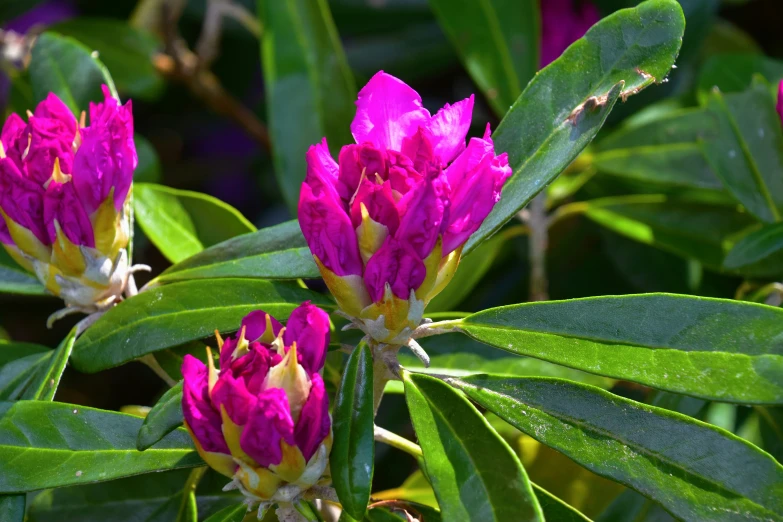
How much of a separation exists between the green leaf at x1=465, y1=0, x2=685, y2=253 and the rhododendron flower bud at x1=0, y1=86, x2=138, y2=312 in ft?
1.43

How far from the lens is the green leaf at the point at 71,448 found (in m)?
0.87

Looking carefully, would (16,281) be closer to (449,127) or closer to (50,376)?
(50,376)

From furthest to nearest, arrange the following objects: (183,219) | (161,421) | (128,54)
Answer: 1. (128,54)
2. (183,219)
3. (161,421)

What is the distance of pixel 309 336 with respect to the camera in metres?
0.80

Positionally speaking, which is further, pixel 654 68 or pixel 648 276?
pixel 648 276

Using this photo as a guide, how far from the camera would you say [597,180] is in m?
1.71

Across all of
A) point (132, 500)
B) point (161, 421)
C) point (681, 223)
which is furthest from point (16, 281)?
point (681, 223)

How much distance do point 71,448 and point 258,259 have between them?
0.30 meters

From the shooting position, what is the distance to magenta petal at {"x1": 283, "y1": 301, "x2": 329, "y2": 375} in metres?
0.79

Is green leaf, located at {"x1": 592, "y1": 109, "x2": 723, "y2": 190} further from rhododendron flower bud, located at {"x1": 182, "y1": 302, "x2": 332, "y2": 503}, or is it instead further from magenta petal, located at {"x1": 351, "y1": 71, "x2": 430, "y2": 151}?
rhododendron flower bud, located at {"x1": 182, "y1": 302, "x2": 332, "y2": 503}

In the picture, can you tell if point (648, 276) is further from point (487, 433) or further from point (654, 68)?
point (487, 433)

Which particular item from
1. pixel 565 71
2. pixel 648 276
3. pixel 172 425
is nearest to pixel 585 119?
pixel 565 71

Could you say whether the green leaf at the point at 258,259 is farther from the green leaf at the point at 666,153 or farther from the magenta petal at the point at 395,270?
the green leaf at the point at 666,153

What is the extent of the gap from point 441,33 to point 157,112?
0.93 m
